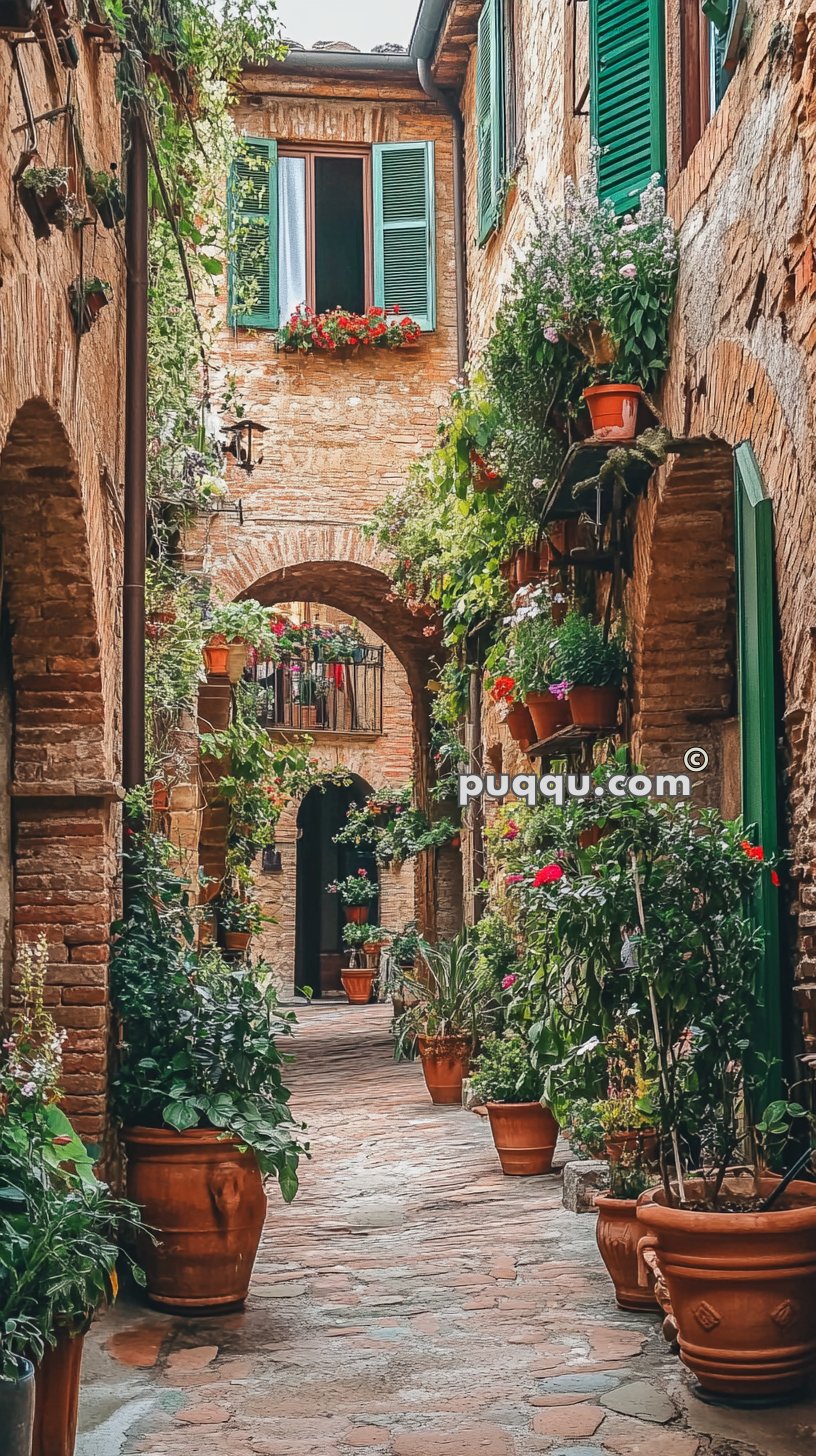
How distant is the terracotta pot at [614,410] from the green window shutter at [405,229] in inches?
229

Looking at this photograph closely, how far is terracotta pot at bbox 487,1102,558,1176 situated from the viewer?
24.2 feet

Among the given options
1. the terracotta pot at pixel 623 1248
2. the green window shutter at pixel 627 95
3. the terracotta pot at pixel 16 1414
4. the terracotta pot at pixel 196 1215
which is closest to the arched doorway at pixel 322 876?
the green window shutter at pixel 627 95

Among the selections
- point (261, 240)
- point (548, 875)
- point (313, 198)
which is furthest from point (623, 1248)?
point (313, 198)

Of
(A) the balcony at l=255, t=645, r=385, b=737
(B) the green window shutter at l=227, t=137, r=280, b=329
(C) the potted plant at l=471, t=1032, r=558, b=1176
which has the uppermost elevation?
(B) the green window shutter at l=227, t=137, r=280, b=329

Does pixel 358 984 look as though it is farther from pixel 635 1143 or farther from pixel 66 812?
pixel 66 812

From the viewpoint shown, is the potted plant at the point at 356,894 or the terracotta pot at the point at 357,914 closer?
the potted plant at the point at 356,894

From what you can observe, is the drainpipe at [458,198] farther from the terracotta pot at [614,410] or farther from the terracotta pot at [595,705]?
the terracotta pot at [614,410]

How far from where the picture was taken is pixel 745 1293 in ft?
12.6

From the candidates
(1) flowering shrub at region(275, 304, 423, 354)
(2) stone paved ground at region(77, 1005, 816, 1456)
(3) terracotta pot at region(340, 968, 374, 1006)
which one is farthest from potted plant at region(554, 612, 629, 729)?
(3) terracotta pot at region(340, 968, 374, 1006)

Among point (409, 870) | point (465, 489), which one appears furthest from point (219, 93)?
point (409, 870)

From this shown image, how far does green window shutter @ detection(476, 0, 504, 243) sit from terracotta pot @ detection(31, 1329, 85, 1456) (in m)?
8.38

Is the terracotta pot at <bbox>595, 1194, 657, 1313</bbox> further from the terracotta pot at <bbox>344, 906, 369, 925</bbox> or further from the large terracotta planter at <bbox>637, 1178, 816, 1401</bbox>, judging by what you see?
the terracotta pot at <bbox>344, 906, 369, 925</bbox>

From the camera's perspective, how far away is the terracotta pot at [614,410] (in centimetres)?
621

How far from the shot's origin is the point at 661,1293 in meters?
4.46
